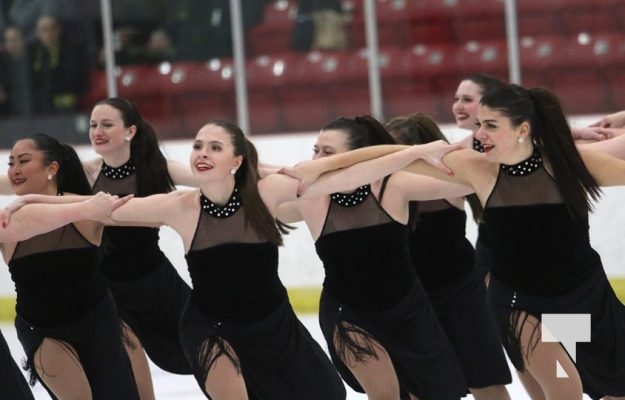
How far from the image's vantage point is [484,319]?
6.60 metres

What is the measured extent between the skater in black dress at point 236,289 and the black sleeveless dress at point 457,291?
2.81 feet

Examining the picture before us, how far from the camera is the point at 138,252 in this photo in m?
7.09

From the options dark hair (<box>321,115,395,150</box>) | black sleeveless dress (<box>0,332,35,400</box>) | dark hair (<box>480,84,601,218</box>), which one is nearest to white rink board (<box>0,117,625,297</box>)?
dark hair (<box>321,115,395,150</box>)

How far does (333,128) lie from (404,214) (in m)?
0.50

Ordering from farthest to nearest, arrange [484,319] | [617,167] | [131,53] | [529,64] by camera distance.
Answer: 1. [131,53]
2. [529,64]
3. [484,319]
4. [617,167]

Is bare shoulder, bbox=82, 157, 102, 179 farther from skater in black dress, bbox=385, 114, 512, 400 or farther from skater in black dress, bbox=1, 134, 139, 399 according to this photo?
skater in black dress, bbox=385, 114, 512, 400

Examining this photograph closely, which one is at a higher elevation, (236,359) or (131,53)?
(131,53)

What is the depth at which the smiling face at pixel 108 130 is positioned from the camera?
7098 mm

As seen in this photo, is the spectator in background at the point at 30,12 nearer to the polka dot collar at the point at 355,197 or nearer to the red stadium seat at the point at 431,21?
the red stadium seat at the point at 431,21

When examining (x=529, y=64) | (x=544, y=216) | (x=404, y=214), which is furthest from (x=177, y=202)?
(x=529, y=64)

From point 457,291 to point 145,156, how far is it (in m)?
1.69

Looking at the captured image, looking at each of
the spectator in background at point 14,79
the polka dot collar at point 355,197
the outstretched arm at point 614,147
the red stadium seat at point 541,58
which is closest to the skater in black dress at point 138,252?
the polka dot collar at point 355,197

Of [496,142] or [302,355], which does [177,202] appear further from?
[496,142]

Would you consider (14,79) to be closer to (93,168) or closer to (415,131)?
(93,168)
